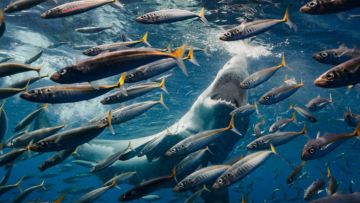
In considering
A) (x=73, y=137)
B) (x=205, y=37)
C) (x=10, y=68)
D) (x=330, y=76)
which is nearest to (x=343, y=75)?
(x=330, y=76)

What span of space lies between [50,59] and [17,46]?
76.1 inches

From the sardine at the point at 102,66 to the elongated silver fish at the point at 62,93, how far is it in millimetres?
246

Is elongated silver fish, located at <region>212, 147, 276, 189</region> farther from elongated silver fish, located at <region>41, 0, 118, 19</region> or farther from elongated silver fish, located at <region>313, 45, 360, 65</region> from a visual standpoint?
elongated silver fish, located at <region>41, 0, 118, 19</region>

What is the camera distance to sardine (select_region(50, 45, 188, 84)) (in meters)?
3.23

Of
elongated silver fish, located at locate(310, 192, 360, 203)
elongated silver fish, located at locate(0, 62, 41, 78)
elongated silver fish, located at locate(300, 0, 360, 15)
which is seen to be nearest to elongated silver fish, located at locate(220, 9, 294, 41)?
elongated silver fish, located at locate(300, 0, 360, 15)

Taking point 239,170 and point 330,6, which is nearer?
point 330,6

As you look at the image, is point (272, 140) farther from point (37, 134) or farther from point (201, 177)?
point (37, 134)

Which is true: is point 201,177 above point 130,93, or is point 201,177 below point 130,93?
below

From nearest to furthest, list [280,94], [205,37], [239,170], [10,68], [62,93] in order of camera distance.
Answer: [62,93], [10,68], [239,170], [280,94], [205,37]

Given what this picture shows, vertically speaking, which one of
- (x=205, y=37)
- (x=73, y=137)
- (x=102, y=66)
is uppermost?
(x=102, y=66)

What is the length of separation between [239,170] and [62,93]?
104 inches

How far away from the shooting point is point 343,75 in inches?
127

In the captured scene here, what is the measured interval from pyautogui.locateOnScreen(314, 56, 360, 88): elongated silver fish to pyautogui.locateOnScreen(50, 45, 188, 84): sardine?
1881mm

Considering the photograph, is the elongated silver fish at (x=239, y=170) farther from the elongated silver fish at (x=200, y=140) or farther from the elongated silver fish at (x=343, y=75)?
the elongated silver fish at (x=343, y=75)
